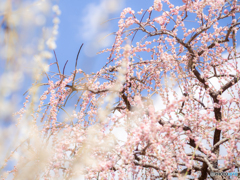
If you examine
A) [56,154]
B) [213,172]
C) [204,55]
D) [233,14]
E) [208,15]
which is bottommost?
[213,172]

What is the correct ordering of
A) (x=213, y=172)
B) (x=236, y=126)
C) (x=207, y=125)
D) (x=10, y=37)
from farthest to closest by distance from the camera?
1. (x=207, y=125)
2. (x=213, y=172)
3. (x=236, y=126)
4. (x=10, y=37)

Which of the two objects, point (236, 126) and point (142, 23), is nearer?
point (236, 126)

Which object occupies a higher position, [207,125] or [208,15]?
[208,15]

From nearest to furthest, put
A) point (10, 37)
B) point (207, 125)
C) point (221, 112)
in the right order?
1. point (10, 37)
2. point (207, 125)
3. point (221, 112)

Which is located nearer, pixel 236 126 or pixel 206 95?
pixel 236 126

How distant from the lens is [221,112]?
2.53 meters

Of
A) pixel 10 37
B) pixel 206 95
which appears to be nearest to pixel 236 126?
pixel 206 95

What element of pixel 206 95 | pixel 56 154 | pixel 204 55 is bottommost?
pixel 56 154

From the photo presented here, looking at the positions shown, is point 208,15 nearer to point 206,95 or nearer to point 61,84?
point 206,95

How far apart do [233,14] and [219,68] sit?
72cm

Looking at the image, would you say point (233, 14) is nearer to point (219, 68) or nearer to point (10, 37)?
point (219, 68)

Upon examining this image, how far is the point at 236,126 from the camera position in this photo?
74.1 inches

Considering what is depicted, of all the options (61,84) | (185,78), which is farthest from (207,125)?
(61,84)

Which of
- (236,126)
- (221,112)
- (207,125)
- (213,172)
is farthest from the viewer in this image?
(221,112)
